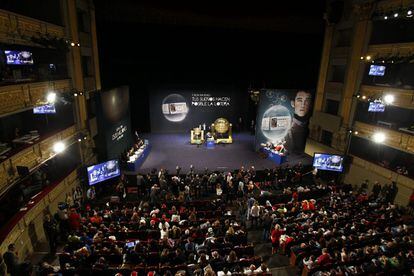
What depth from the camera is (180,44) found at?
23.6m

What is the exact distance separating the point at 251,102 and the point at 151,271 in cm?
2292

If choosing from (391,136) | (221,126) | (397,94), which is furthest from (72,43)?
(391,136)

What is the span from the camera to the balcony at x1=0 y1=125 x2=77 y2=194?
33.3ft

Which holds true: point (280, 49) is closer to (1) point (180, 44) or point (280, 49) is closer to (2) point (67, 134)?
(1) point (180, 44)

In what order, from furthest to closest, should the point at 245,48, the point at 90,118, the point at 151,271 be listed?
the point at 245,48 < the point at 90,118 < the point at 151,271

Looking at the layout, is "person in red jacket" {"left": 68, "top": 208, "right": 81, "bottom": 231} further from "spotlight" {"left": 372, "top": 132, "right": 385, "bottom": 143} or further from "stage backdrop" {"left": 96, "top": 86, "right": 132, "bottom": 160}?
"spotlight" {"left": 372, "top": 132, "right": 385, "bottom": 143}

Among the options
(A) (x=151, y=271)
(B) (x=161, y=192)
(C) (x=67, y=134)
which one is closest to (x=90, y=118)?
(C) (x=67, y=134)

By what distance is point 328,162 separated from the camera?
18578 millimetres

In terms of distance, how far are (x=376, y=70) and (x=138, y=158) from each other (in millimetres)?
16786

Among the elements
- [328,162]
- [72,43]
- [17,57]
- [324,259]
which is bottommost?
[324,259]

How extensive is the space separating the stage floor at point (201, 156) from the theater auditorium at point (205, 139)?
0.59ft

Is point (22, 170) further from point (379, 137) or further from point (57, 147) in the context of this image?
point (379, 137)

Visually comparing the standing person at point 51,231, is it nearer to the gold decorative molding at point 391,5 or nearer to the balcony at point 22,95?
the balcony at point 22,95

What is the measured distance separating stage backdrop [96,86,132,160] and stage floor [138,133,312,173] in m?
2.41
